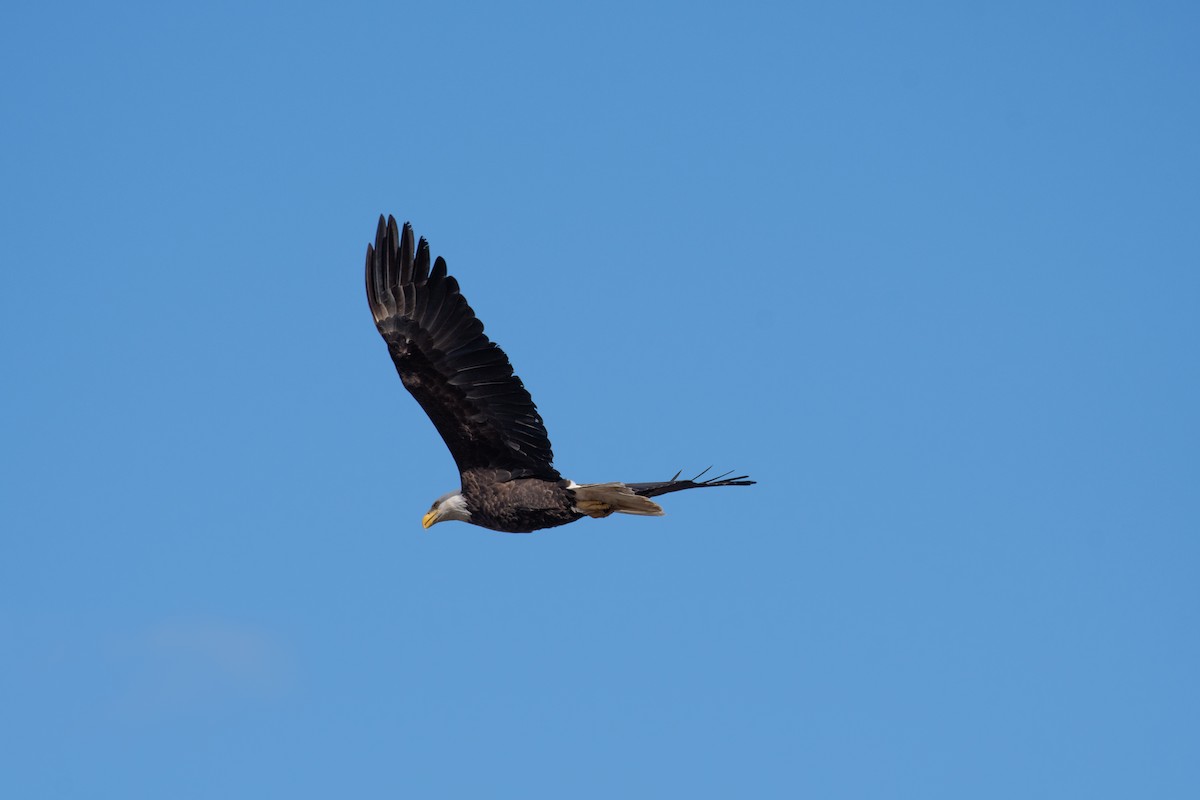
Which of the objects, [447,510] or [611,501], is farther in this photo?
[447,510]

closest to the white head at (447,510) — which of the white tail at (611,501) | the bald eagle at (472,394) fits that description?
the bald eagle at (472,394)

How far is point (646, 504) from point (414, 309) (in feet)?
7.46

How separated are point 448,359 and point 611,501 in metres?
1.61

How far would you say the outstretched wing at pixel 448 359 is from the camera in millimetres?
12016

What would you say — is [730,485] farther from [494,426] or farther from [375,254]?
[375,254]

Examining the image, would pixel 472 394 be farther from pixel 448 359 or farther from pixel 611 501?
pixel 611 501

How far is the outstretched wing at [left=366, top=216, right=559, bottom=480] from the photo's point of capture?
39.4 ft

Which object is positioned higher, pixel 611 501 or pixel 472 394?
pixel 472 394

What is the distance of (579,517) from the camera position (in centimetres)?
1216

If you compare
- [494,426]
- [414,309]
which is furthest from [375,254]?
[494,426]

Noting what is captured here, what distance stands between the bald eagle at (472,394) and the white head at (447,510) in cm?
17

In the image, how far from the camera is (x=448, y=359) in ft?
39.4

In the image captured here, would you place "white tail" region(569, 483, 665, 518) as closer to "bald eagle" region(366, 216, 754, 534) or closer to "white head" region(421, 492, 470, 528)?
"bald eagle" region(366, 216, 754, 534)

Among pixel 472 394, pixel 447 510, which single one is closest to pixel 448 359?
pixel 472 394
